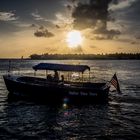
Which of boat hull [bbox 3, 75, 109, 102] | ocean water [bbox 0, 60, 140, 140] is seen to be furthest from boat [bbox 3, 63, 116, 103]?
ocean water [bbox 0, 60, 140, 140]

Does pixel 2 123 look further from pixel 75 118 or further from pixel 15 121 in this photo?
pixel 75 118

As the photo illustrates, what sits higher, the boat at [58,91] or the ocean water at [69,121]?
the boat at [58,91]

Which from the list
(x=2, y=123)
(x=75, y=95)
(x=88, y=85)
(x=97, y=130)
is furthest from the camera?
(x=88, y=85)

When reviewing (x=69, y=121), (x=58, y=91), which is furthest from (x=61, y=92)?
(x=69, y=121)

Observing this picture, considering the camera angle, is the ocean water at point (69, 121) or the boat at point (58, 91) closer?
the ocean water at point (69, 121)

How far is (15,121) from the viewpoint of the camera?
89.5ft

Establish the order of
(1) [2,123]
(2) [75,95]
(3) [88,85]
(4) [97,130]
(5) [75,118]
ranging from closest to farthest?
(4) [97,130] → (1) [2,123] → (5) [75,118] → (2) [75,95] → (3) [88,85]

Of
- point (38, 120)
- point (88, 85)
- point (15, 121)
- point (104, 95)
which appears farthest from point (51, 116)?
point (88, 85)

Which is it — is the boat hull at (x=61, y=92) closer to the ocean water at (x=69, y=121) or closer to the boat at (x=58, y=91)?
the boat at (x=58, y=91)

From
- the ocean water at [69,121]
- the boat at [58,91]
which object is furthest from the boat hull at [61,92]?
the ocean water at [69,121]

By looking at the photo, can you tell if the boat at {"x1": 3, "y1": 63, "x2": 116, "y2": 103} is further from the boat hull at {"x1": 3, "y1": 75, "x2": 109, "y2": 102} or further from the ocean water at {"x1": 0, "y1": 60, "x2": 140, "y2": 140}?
the ocean water at {"x1": 0, "y1": 60, "x2": 140, "y2": 140}

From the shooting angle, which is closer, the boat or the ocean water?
the ocean water

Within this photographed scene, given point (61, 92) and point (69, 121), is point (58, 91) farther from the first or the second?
point (69, 121)

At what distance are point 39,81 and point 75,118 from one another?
14478 millimetres
